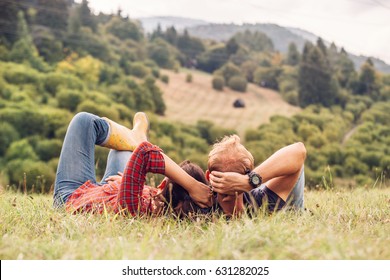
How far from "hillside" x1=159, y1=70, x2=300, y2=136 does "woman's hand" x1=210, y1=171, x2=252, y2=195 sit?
143ft

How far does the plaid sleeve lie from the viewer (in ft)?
8.84

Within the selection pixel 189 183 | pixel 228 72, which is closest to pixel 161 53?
pixel 228 72

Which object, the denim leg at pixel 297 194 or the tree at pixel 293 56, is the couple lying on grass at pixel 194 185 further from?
the tree at pixel 293 56

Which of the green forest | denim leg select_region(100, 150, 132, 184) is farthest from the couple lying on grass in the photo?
the green forest

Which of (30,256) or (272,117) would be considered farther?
(272,117)

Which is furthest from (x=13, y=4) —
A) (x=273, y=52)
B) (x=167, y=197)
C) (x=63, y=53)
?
(x=167, y=197)

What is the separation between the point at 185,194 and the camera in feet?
9.38

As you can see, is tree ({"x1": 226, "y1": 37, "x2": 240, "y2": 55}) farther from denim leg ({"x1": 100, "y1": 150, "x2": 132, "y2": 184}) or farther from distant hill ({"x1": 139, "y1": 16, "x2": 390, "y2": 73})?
denim leg ({"x1": 100, "y1": 150, "x2": 132, "y2": 184})

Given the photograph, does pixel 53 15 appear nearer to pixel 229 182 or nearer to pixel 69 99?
pixel 69 99

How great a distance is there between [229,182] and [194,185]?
0.24m

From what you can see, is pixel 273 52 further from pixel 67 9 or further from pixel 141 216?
pixel 141 216

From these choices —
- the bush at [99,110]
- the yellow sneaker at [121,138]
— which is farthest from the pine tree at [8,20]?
the yellow sneaker at [121,138]
